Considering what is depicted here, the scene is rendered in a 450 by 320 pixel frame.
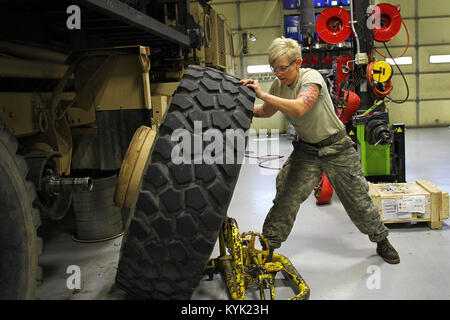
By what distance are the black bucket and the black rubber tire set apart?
1.73 metres

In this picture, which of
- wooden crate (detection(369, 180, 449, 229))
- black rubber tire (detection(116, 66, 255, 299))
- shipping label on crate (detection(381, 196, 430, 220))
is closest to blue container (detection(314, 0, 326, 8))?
wooden crate (detection(369, 180, 449, 229))

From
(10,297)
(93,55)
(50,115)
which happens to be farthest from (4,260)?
(93,55)

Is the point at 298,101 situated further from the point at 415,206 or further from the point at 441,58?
the point at 441,58

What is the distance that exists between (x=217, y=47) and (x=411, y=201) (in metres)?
4.18

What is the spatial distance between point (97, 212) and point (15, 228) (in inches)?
77.7

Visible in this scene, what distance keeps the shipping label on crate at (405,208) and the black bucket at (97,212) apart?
2493mm

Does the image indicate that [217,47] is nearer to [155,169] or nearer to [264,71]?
[155,169]

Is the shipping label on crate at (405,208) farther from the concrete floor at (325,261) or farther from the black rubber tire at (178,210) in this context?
the black rubber tire at (178,210)

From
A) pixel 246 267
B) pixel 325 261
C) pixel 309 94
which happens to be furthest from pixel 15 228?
pixel 325 261

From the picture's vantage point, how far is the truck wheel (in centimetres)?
156

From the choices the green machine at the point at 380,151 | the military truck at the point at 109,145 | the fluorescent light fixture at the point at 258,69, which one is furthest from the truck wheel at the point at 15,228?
the fluorescent light fixture at the point at 258,69

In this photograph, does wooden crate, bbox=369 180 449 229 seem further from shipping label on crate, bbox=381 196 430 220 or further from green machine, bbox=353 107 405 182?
green machine, bbox=353 107 405 182

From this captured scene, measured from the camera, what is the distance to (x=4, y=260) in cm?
160

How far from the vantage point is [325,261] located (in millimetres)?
3039
